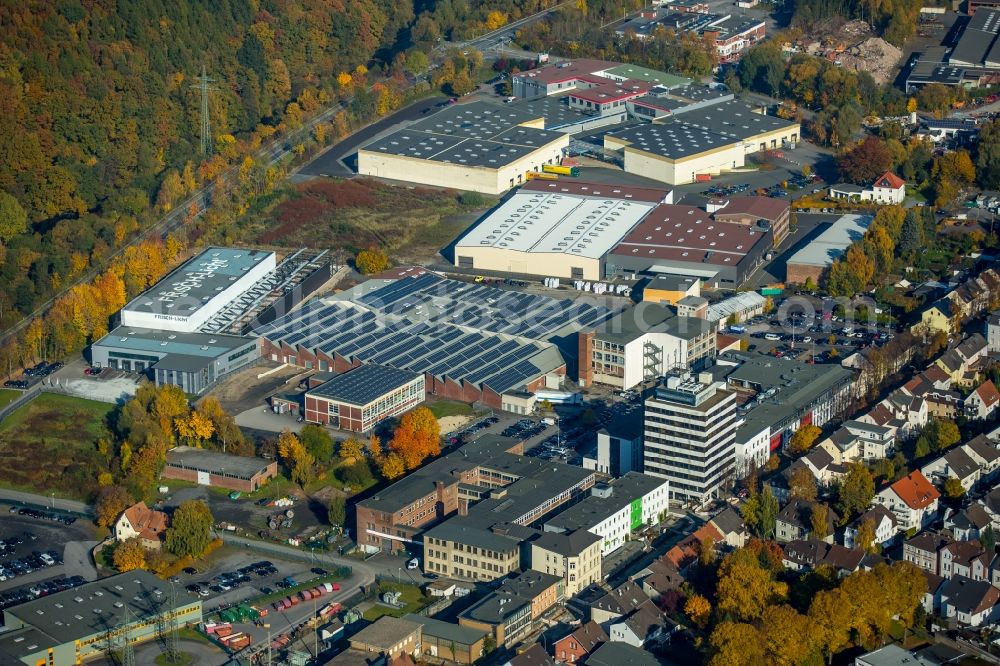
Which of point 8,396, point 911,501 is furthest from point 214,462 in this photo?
point 911,501

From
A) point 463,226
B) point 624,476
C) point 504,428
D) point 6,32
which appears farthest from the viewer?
point 6,32

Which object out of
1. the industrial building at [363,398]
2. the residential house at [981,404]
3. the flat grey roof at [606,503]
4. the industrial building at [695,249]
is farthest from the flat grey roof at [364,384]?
the residential house at [981,404]

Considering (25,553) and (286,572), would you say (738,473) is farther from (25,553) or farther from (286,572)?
(25,553)

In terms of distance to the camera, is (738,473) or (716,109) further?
(716,109)

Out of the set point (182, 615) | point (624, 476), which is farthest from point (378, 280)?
point (182, 615)

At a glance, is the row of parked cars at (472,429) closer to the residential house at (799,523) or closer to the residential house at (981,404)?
the residential house at (799,523)

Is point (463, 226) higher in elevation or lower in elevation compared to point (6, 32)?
lower

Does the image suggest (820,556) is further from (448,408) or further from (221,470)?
(221,470)
